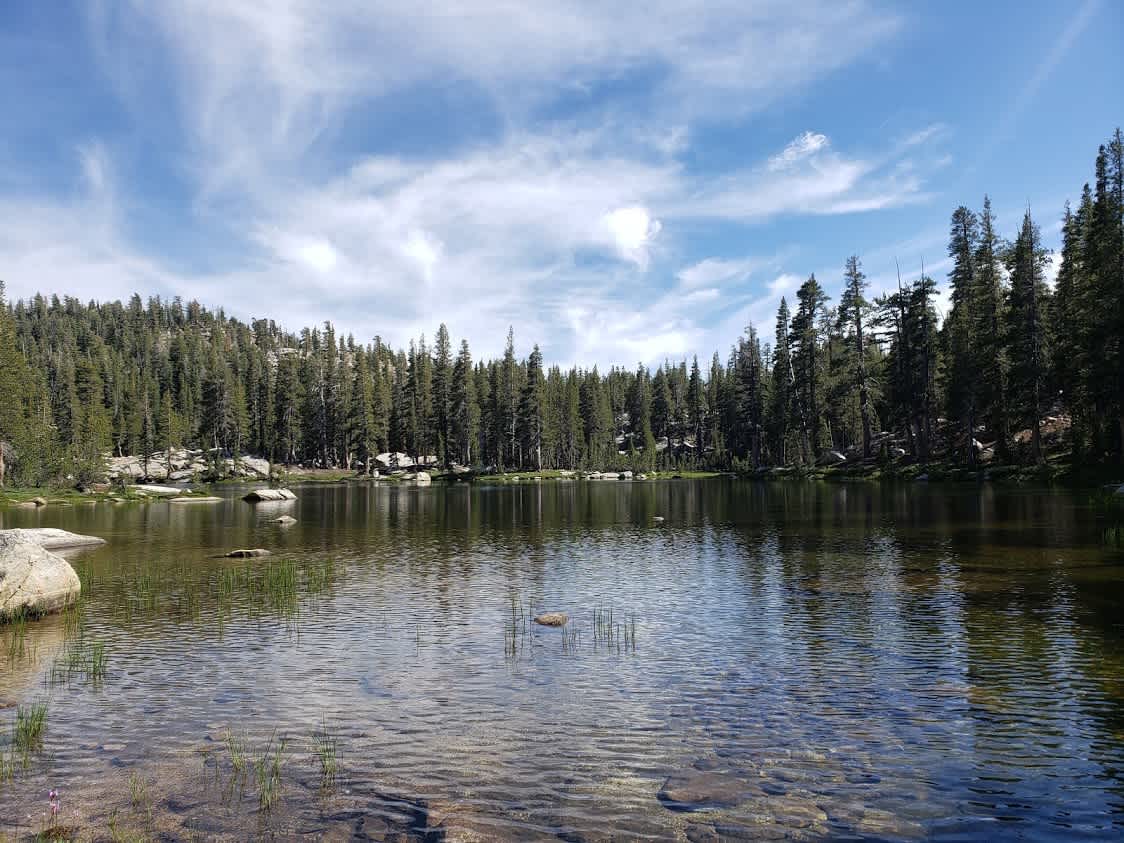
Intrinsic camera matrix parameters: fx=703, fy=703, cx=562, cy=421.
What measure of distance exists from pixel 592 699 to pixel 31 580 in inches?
686

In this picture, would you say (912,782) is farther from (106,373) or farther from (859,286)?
(106,373)

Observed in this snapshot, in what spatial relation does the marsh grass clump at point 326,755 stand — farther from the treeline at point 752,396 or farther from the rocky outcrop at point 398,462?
the rocky outcrop at point 398,462

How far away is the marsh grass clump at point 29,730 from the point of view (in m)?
11.0

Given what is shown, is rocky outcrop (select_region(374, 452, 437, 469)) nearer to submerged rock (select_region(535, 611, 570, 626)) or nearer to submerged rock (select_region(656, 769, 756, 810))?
submerged rock (select_region(535, 611, 570, 626))

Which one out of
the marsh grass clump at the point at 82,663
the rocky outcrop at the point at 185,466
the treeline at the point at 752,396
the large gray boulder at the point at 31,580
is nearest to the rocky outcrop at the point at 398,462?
the treeline at the point at 752,396

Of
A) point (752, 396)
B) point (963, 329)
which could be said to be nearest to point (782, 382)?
point (752, 396)

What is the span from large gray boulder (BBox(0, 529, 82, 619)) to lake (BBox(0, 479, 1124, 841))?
3.21ft

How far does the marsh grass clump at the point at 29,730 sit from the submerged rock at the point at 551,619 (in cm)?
1095

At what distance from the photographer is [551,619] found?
1920 cm

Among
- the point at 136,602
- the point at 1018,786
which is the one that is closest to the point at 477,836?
the point at 1018,786

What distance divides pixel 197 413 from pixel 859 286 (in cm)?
15084

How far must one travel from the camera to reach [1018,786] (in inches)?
359

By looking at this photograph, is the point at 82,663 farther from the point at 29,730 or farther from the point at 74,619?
the point at 74,619

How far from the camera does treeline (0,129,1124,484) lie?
61188mm
